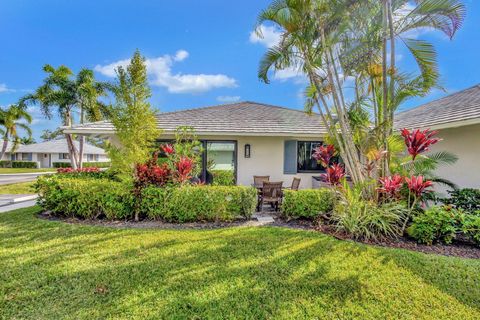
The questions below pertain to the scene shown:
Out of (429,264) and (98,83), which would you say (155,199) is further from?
(98,83)

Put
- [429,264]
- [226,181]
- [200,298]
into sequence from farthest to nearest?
[226,181] < [429,264] < [200,298]

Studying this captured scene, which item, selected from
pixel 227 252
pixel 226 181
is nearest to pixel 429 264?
pixel 227 252

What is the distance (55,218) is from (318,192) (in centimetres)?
801

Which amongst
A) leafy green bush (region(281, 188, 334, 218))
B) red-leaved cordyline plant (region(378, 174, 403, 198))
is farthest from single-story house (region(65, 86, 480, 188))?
red-leaved cordyline plant (region(378, 174, 403, 198))

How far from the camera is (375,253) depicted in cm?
483

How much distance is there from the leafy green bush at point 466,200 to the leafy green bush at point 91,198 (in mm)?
9095

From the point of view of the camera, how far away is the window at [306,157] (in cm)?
1211

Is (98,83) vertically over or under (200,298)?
over

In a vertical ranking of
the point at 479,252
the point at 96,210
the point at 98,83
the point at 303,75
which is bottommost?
the point at 479,252

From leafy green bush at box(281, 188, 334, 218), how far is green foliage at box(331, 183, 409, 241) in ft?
2.51

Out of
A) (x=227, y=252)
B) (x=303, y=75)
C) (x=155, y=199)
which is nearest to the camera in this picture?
(x=227, y=252)

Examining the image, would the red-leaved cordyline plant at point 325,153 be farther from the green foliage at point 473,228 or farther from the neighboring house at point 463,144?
the neighboring house at point 463,144

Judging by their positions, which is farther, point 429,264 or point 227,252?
point 227,252

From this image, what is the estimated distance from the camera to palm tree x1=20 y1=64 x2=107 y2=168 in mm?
18172
